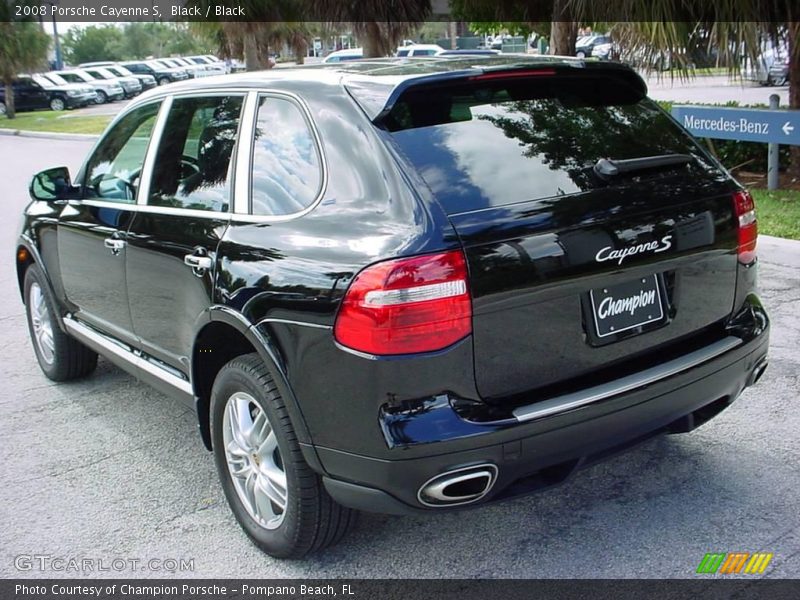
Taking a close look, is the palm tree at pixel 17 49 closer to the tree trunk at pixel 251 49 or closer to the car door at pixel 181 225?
the tree trunk at pixel 251 49

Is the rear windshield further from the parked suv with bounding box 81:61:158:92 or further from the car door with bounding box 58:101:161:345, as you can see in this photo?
the parked suv with bounding box 81:61:158:92

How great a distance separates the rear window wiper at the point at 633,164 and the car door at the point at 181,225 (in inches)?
56.6

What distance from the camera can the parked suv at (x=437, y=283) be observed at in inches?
108

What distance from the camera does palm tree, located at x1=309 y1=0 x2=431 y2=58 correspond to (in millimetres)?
15625

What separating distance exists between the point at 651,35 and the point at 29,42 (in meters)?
32.5

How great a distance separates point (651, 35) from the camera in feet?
31.2

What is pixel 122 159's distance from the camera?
179 inches

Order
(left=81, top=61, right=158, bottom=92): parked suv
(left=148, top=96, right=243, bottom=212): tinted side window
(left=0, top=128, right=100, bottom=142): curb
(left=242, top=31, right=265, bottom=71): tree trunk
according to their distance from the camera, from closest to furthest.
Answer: (left=148, top=96, right=243, bottom=212): tinted side window → (left=242, top=31, right=265, bottom=71): tree trunk → (left=0, top=128, right=100, bottom=142): curb → (left=81, top=61, right=158, bottom=92): parked suv

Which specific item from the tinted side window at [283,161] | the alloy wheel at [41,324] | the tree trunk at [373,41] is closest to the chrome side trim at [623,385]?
the tinted side window at [283,161]

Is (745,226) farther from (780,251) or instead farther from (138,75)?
(138,75)

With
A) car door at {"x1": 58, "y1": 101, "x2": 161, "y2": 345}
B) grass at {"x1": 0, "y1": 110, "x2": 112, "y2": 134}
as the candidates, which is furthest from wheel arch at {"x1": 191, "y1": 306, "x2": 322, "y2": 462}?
grass at {"x1": 0, "y1": 110, "x2": 112, "y2": 134}

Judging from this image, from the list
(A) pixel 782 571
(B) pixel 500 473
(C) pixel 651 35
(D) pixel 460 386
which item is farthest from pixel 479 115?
(C) pixel 651 35

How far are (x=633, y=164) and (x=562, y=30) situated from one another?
9.77 metres

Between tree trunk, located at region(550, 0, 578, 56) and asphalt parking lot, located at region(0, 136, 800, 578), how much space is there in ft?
27.1
